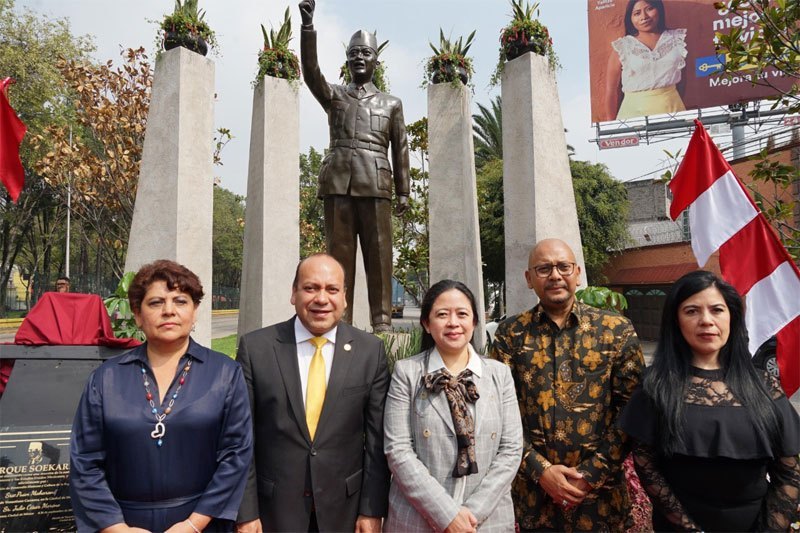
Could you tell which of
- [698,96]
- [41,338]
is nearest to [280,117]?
[41,338]

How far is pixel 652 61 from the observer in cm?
2481

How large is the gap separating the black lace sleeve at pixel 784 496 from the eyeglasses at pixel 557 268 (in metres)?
1.02

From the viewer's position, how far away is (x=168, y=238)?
645cm

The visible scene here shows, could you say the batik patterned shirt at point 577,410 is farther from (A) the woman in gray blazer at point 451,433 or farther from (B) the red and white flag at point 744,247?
(B) the red and white flag at point 744,247

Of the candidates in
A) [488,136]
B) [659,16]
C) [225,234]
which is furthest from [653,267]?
[225,234]

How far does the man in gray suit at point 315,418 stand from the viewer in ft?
6.99

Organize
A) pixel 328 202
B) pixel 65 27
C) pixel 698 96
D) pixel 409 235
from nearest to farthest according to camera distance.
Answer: pixel 328 202
pixel 409 235
pixel 65 27
pixel 698 96

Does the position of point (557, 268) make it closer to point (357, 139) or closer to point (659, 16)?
point (357, 139)

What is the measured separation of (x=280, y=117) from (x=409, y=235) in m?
5.02

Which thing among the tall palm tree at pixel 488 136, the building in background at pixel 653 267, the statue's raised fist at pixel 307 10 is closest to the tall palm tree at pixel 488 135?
the tall palm tree at pixel 488 136

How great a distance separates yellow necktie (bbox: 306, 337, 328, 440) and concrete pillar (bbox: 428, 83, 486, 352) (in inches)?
200

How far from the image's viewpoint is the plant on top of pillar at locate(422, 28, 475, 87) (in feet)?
23.7

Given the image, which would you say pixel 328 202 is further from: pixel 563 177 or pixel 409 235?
pixel 409 235

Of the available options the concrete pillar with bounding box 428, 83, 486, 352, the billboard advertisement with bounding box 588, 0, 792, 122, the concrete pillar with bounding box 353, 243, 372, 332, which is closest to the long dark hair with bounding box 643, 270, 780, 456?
the concrete pillar with bounding box 428, 83, 486, 352
